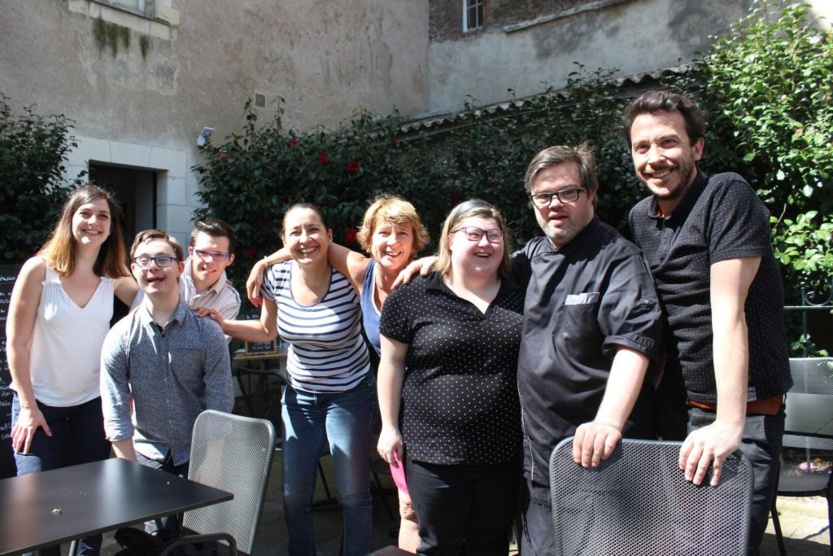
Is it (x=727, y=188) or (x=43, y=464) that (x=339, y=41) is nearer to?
(x=43, y=464)

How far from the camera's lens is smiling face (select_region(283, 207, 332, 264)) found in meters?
3.10

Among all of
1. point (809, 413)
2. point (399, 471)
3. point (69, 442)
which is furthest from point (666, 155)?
point (69, 442)

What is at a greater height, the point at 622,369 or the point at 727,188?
the point at 727,188

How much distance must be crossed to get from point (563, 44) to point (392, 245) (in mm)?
8068

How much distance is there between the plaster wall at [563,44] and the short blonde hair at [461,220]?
230 inches

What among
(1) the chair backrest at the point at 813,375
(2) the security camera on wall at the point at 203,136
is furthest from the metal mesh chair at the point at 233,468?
(2) the security camera on wall at the point at 203,136

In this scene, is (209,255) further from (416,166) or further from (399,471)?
(416,166)

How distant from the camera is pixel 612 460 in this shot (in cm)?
201

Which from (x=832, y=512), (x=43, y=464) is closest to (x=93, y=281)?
(x=43, y=464)

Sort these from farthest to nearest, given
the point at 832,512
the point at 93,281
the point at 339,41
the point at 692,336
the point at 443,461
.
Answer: the point at 339,41
the point at 93,281
the point at 832,512
the point at 443,461
the point at 692,336

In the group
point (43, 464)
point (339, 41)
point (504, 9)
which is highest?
point (504, 9)

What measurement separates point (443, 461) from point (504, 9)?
9624 mm

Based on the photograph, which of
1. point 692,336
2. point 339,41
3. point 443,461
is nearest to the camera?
point 692,336

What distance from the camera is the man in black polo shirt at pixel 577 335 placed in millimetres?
2023
